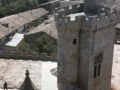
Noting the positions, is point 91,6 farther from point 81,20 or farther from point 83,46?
point 83,46

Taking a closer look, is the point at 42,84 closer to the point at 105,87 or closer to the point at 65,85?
the point at 65,85

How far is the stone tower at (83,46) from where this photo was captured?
2154cm

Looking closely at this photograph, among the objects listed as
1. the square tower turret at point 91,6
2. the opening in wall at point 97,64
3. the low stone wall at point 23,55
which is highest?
the square tower turret at point 91,6

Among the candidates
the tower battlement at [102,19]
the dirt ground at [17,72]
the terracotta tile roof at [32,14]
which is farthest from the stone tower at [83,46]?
the terracotta tile roof at [32,14]

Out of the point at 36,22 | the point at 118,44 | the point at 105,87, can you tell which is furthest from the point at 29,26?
the point at 105,87

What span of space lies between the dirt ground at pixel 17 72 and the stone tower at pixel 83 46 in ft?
11.8

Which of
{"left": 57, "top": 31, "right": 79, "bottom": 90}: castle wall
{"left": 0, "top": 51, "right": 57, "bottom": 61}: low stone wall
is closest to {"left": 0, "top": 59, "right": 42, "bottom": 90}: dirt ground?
{"left": 0, "top": 51, "right": 57, "bottom": 61}: low stone wall

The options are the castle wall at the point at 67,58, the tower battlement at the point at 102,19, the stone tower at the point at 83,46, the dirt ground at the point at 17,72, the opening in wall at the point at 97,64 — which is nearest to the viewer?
the tower battlement at the point at 102,19

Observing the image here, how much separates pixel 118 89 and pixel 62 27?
14.0 m

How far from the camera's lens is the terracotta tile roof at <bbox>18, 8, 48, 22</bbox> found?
58287 mm

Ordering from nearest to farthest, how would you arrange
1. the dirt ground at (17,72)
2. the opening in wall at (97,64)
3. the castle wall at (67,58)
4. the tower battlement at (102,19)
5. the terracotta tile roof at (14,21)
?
the tower battlement at (102,19)
the castle wall at (67,58)
the opening in wall at (97,64)
the dirt ground at (17,72)
the terracotta tile roof at (14,21)

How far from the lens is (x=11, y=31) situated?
48.1 m

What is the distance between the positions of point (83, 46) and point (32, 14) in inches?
1591

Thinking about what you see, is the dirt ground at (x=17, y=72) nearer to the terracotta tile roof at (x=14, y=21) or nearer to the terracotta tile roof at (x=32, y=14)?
the terracotta tile roof at (x=14, y=21)
